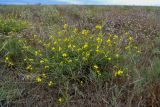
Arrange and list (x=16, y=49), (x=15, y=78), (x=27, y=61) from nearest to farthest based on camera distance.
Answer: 1. (x=15, y=78)
2. (x=27, y=61)
3. (x=16, y=49)

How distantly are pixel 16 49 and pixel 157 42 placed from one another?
2.35 metres

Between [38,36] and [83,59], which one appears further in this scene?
[38,36]

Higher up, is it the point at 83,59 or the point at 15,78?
the point at 83,59

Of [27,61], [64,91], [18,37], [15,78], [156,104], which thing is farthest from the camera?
[18,37]

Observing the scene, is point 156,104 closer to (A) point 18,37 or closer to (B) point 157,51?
(B) point 157,51

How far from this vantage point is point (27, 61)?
4430 mm

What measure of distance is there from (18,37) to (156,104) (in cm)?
274

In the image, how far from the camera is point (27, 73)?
164 inches

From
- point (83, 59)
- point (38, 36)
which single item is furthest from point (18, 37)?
point (83, 59)

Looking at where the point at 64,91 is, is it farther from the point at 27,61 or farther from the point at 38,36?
the point at 38,36

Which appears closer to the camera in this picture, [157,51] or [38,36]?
[157,51]

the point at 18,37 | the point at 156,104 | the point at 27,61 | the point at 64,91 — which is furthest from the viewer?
the point at 18,37

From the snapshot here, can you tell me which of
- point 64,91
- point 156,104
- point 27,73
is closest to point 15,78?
point 27,73

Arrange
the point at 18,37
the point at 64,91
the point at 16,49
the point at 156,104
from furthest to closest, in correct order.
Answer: the point at 18,37 → the point at 16,49 → the point at 64,91 → the point at 156,104
